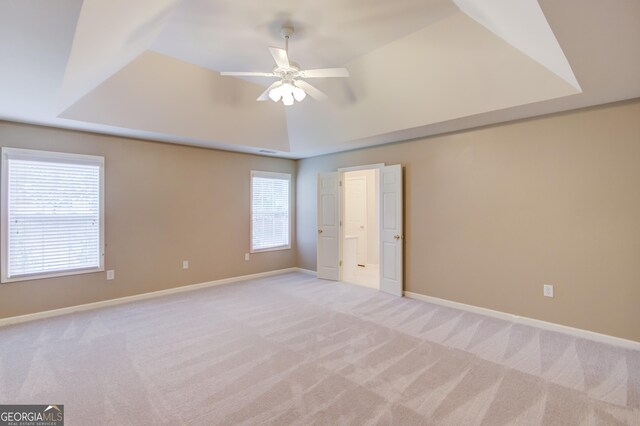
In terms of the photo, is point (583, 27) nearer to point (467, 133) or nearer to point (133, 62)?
point (467, 133)

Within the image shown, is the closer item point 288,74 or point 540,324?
point 288,74

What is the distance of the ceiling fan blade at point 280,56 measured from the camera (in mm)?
2483

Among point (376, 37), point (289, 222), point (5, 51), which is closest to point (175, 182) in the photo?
point (289, 222)

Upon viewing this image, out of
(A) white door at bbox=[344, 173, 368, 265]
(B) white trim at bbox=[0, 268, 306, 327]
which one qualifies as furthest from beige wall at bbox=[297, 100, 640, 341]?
(B) white trim at bbox=[0, 268, 306, 327]

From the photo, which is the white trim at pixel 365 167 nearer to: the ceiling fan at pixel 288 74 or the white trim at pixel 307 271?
the white trim at pixel 307 271

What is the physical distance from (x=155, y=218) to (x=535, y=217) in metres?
5.21

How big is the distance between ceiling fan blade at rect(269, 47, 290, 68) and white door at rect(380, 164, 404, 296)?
2598 millimetres

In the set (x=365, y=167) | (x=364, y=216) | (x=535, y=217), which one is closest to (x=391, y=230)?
(x=365, y=167)

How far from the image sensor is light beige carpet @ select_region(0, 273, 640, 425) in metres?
2.08

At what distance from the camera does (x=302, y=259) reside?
21.4 ft

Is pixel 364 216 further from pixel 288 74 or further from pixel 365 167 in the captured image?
pixel 288 74

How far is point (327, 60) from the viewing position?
11.9 ft

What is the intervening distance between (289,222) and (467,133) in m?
3.80

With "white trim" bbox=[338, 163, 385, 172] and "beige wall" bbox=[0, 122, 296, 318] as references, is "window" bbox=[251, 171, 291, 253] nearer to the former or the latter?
"beige wall" bbox=[0, 122, 296, 318]
